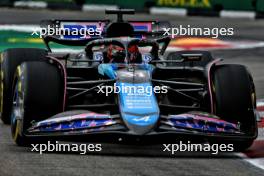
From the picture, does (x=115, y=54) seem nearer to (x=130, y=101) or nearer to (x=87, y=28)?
(x=87, y=28)

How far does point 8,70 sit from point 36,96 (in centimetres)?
210

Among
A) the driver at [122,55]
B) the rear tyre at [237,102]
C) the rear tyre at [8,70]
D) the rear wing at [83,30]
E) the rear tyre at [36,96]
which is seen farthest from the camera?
the rear wing at [83,30]

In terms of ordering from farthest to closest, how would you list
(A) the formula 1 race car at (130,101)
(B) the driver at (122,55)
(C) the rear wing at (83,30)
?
(C) the rear wing at (83,30) < (B) the driver at (122,55) < (A) the formula 1 race car at (130,101)

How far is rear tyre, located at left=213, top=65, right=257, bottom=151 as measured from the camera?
34.4ft

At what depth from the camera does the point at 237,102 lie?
10484 mm

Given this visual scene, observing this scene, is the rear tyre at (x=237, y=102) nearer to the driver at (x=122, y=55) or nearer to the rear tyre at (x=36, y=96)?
the driver at (x=122, y=55)

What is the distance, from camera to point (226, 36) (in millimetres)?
25250

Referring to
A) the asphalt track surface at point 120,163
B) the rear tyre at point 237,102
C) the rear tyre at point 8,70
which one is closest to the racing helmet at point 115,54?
the rear tyre at point 8,70

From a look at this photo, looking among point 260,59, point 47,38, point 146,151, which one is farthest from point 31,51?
point 260,59

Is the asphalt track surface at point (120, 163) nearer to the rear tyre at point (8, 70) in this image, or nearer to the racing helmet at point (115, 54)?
the rear tyre at point (8, 70)

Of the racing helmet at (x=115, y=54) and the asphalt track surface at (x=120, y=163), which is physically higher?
the racing helmet at (x=115, y=54)

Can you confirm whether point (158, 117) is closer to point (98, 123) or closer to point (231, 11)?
point (98, 123)

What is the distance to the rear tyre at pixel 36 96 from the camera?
1028 centimetres

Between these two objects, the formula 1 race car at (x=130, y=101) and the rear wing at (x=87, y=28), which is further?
the rear wing at (x=87, y=28)
